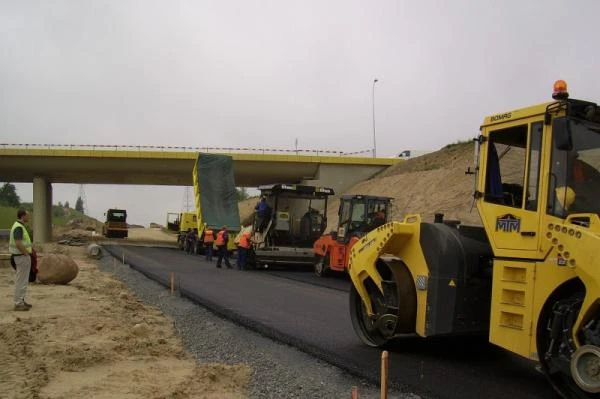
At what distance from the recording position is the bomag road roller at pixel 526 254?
15.0 ft

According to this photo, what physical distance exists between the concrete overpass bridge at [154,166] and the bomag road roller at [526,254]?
106ft

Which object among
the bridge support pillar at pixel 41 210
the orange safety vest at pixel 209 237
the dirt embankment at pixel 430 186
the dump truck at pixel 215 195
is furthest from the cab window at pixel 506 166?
the bridge support pillar at pixel 41 210

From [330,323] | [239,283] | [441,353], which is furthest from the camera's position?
[239,283]

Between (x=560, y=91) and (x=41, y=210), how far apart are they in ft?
141

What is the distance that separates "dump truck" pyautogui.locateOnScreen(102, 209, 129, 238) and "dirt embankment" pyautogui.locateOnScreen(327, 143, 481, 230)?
83.8 feet

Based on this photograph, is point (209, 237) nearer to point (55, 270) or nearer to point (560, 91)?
point (55, 270)

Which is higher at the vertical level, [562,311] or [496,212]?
[496,212]

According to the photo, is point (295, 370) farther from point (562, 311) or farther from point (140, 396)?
point (562, 311)

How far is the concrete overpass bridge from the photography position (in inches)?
1503

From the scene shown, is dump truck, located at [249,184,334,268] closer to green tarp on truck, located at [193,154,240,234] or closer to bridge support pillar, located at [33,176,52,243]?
green tarp on truck, located at [193,154,240,234]

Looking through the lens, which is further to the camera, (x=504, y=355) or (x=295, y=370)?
(x=504, y=355)

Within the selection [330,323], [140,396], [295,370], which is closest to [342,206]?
[330,323]

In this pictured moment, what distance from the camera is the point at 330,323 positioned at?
902 centimetres

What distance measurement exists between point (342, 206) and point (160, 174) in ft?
94.8
